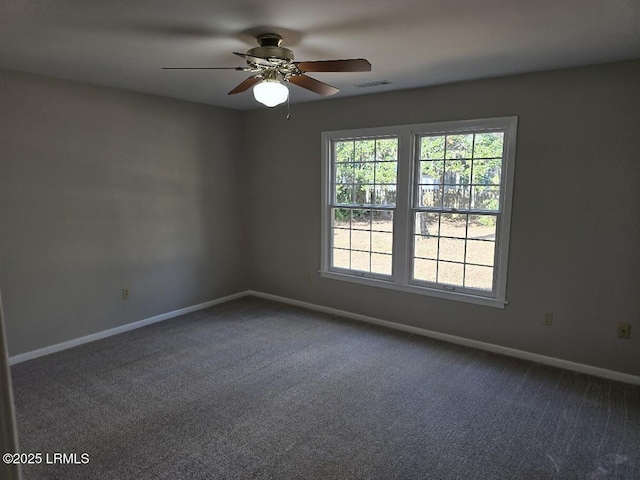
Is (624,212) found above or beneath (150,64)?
beneath

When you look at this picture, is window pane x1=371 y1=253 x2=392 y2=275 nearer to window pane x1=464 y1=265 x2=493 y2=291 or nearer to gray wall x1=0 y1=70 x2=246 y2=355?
window pane x1=464 y1=265 x2=493 y2=291

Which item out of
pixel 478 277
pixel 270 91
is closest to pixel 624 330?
pixel 478 277

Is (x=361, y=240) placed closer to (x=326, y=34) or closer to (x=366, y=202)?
(x=366, y=202)

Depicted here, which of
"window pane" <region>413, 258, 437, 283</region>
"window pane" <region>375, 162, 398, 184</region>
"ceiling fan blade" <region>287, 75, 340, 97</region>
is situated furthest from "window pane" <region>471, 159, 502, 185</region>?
"ceiling fan blade" <region>287, 75, 340, 97</region>

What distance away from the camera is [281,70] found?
2682 millimetres

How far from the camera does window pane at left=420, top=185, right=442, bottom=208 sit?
13.4ft

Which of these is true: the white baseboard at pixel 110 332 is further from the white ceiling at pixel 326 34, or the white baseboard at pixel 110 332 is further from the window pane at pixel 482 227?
the window pane at pixel 482 227

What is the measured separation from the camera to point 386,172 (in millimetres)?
4387

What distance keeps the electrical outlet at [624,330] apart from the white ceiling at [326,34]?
2008 mm

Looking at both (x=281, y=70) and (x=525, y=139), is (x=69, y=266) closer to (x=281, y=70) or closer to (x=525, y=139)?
(x=281, y=70)

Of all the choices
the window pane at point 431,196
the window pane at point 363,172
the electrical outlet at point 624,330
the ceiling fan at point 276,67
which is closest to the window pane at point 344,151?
the window pane at point 363,172

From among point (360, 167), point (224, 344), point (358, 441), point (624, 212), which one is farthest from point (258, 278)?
point (624, 212)

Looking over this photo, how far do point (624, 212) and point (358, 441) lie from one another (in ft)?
8.60

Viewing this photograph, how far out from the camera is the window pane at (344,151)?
465 cm
